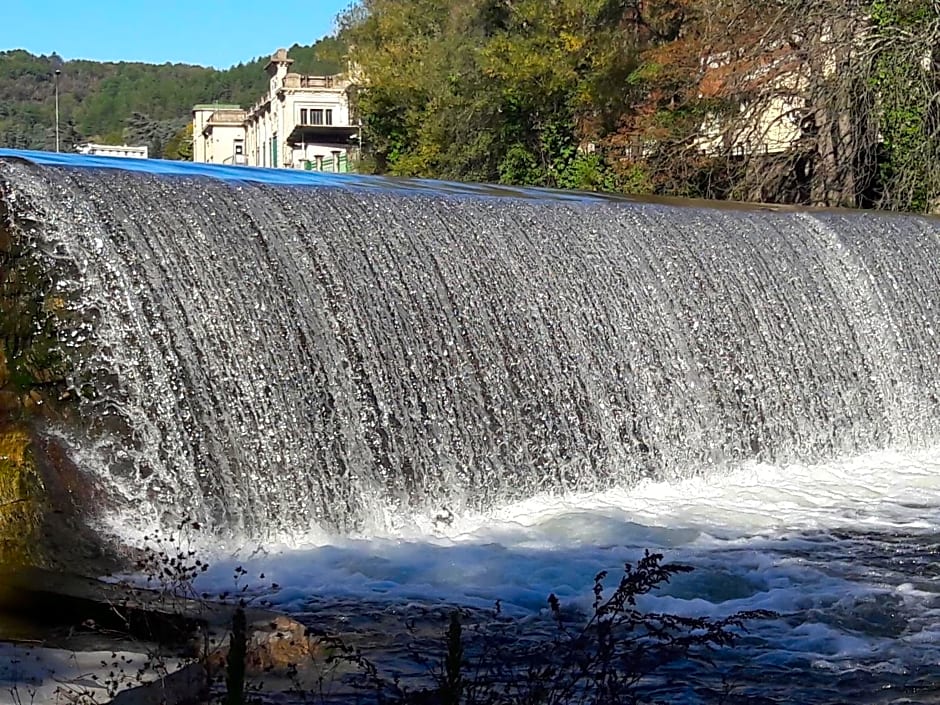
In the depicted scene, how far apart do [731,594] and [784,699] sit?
3.96 feet

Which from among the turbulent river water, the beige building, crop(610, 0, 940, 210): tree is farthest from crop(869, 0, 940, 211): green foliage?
the beige building

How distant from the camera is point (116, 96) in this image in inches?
3617

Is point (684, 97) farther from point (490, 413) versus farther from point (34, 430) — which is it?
point (34, 430)

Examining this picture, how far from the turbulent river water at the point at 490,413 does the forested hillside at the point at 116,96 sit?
63957 mm

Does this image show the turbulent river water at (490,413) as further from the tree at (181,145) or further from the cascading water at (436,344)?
the tree at (181,145)

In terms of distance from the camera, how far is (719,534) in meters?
6.46

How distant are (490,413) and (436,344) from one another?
1.55ft

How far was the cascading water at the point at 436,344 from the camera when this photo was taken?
6070 mm

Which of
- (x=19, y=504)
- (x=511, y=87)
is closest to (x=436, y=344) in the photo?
(x=19, y=504)

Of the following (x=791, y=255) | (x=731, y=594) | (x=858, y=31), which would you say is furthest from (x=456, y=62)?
(x=731, y=594)

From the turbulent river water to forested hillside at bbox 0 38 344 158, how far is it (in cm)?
6396

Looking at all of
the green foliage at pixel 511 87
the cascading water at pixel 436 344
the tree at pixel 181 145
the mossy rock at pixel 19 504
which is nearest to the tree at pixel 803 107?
the green foliage at pixel 511 87

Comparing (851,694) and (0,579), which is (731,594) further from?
(0,579)

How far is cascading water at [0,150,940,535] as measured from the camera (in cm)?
607
